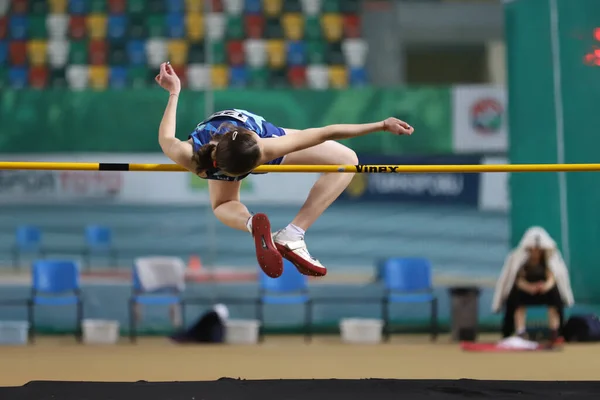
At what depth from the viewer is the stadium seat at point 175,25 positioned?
12672 millimetres

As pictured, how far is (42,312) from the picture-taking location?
864 centimetres

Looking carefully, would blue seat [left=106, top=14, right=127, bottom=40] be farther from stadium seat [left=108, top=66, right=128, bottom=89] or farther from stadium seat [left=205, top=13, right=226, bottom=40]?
stadium seat [left=205, top=13, right=226, bottom=40]

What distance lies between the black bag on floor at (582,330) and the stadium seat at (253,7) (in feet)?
21.1

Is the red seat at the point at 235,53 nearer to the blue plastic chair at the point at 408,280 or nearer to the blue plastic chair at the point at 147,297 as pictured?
the blue plastic chair at the point at 147,297

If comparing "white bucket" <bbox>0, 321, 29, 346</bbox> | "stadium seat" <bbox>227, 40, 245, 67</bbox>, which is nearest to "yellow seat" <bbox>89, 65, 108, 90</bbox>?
"stadium seat" <bbox>227, 40, 245, 67</bbox>

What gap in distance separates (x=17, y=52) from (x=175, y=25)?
2.07 m

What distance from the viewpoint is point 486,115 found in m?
9.32

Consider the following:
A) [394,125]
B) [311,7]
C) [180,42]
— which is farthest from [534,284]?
[180,42]

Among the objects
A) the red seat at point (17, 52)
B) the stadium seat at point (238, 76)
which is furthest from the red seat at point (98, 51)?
the stadium seat at point (238, 76)

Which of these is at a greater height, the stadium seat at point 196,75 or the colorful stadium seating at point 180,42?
the colorful stadium seating at point 180,42

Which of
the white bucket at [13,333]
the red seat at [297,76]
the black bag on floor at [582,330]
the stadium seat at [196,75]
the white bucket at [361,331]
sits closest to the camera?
the black bag on floor at [582,330]

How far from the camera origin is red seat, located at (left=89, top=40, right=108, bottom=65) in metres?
12.6

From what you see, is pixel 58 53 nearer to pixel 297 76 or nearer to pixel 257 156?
pixel 297 76

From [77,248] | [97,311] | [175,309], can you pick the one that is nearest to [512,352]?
[175,309]
